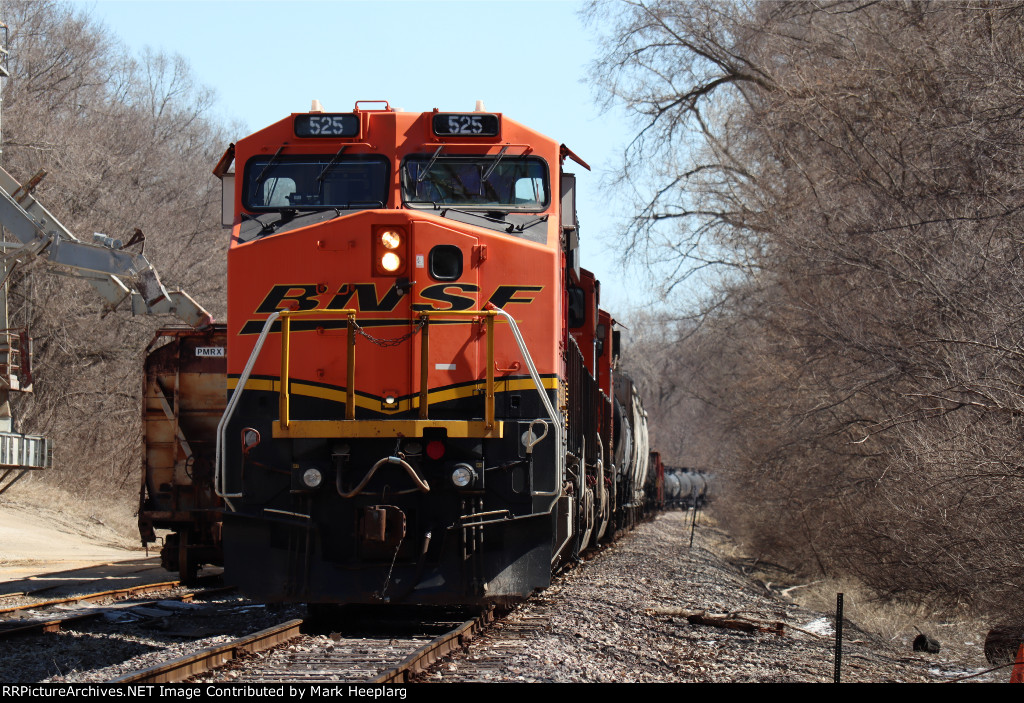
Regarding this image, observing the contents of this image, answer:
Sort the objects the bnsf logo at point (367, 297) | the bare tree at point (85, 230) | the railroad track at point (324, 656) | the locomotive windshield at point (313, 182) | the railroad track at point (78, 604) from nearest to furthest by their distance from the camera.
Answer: the railroad track at point (324, 656) < the bnsf logo at point (367, 297) < the locomotive windshield at point (313, 182) < the railroad track at point (78, 604) < the bare tree at point (85, 230)

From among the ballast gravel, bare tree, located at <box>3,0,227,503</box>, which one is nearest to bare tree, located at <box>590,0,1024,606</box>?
the ballast gravel

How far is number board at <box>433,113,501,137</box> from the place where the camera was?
29.6ft

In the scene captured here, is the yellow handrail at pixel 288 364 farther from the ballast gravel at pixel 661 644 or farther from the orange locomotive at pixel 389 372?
the ballast gravel at pixel 661 644

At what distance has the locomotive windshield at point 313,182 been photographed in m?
8.91

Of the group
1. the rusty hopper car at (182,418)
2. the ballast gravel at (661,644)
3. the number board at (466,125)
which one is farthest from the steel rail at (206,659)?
the rusty hopper car at (182,418)

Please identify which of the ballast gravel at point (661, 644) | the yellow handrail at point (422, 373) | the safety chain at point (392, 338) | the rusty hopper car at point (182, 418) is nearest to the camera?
the ballast gravel at point (661, 644)

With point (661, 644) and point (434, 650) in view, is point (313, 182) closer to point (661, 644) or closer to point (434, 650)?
point (434, 650)

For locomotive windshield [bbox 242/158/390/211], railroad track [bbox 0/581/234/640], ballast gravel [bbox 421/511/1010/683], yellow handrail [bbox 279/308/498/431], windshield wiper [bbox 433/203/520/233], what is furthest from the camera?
railroad track [bbox 0/581/234/640]

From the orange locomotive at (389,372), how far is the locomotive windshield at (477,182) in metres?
0.02

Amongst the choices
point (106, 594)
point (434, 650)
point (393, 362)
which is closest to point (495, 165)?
point (393, 362)

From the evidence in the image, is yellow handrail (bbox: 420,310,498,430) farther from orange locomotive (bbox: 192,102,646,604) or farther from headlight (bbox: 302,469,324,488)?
headlight (bbox: 302,469,324,488)

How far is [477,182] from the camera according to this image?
9.02 m

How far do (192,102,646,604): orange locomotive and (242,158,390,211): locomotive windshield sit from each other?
16mm

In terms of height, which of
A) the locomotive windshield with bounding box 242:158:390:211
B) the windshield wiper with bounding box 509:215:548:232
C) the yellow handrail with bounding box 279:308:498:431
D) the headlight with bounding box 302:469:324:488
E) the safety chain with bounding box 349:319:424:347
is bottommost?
the headlight with bounding box 302:469:324:488
